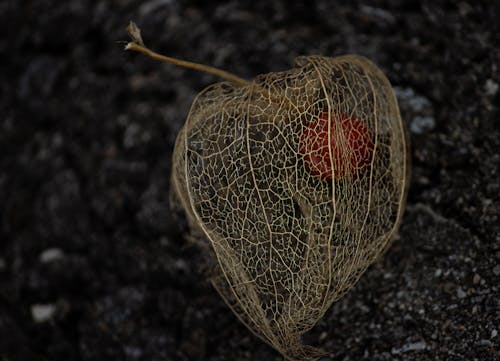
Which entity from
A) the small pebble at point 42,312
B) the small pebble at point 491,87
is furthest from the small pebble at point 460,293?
the small pebble at point 42,312

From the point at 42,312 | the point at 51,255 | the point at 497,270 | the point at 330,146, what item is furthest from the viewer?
the point at 51,255

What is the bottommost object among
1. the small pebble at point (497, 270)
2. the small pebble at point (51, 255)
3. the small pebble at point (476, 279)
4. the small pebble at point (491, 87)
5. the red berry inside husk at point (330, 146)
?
the small pebble at point (51, 255)

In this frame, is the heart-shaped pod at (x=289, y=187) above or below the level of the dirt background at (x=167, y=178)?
above

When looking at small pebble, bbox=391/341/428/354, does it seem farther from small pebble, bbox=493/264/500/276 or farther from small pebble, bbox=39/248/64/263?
small pebble, bbox=39/248/64/263

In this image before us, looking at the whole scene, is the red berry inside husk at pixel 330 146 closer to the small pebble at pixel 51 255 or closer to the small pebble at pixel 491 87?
the small pebble at pixel 491 87

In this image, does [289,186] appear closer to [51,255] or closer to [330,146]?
[330,146]

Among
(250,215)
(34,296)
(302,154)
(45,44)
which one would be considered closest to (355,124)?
(302,154)

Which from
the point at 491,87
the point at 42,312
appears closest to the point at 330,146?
the point at 491,87
